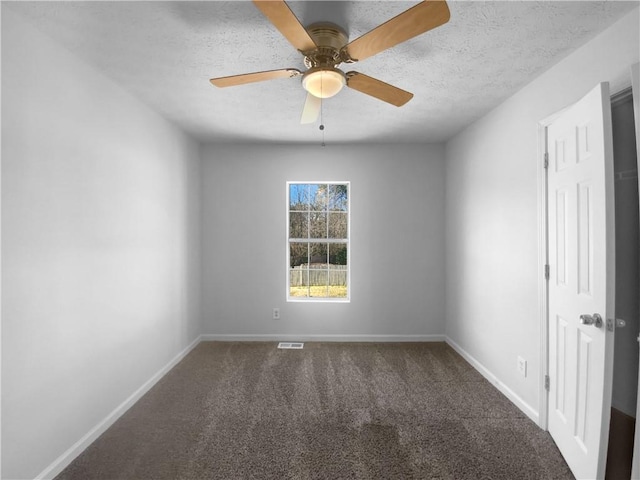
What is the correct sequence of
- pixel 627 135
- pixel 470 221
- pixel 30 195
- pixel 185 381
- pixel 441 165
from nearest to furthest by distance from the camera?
1. pixel 30 195
2. pixel 627 135
3. pixel 185 381
4. pixel 470 221
5. pixel 441 165

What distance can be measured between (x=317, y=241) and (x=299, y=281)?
0.58m

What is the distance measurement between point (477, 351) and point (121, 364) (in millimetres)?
3262

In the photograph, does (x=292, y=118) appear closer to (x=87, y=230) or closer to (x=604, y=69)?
(x=87, y=230)

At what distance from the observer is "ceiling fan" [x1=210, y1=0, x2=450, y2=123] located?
4.59 feet

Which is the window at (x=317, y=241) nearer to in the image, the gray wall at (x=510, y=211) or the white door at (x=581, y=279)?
the gray wall at (x=510, y=211)

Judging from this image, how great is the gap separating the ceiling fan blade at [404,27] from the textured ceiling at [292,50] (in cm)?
19

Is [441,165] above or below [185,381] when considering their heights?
above

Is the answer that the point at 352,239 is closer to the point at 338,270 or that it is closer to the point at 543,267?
the point at 338,270

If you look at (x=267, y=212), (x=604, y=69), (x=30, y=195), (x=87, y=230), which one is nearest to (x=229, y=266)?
(x=267, y=212)

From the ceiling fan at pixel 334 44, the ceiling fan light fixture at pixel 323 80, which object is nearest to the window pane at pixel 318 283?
the ceiling fan at pixel 334 44

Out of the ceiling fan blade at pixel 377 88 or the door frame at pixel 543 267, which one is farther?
the door frame at pixel 543 267

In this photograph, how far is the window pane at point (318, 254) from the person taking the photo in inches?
177

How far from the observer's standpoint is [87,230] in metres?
2.26

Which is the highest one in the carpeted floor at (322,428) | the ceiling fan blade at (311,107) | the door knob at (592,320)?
the ceiling fan blade at (311,107)
